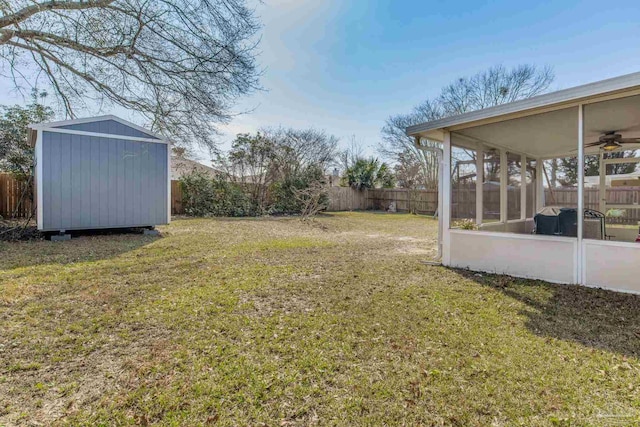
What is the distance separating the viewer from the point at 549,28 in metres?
8.98

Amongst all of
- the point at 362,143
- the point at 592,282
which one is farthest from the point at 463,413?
the point at 362,143

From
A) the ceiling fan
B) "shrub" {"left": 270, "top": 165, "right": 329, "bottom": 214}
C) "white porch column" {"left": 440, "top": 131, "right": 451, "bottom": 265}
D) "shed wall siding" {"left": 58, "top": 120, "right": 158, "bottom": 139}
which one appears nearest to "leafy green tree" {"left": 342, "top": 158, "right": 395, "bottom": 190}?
"shrub" {"left": 270, "top": 165, "right": 329, "bottom": 214}

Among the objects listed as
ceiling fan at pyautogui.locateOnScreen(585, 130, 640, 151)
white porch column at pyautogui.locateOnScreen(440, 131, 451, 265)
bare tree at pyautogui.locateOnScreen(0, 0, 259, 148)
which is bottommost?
white porch column at pyautogui.locateOnScreen(440, 131, 451, 265)

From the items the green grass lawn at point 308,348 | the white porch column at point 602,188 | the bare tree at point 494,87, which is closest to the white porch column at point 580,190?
the green grass lawn at point 308,348

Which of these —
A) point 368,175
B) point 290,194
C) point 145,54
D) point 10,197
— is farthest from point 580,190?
point 368,175

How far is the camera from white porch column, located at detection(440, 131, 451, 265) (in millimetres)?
5031

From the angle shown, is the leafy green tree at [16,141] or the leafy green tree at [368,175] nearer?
the leafy green tree at [16,141]

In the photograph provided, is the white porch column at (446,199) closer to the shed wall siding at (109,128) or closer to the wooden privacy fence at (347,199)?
the shed wall siding at (109,128)

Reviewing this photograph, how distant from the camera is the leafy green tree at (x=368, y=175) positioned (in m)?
18.1

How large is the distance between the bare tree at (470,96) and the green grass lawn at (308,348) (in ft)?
36.3

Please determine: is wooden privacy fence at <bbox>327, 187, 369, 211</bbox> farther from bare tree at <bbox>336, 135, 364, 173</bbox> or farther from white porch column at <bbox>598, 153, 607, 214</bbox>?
white porch column at <bbox>598, 153, 607, 214</bbox>

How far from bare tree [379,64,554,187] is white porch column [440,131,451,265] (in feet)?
Result: 28.9

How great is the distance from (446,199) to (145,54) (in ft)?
18.7

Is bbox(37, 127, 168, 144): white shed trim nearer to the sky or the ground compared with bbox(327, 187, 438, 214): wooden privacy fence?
nearer to the sky
